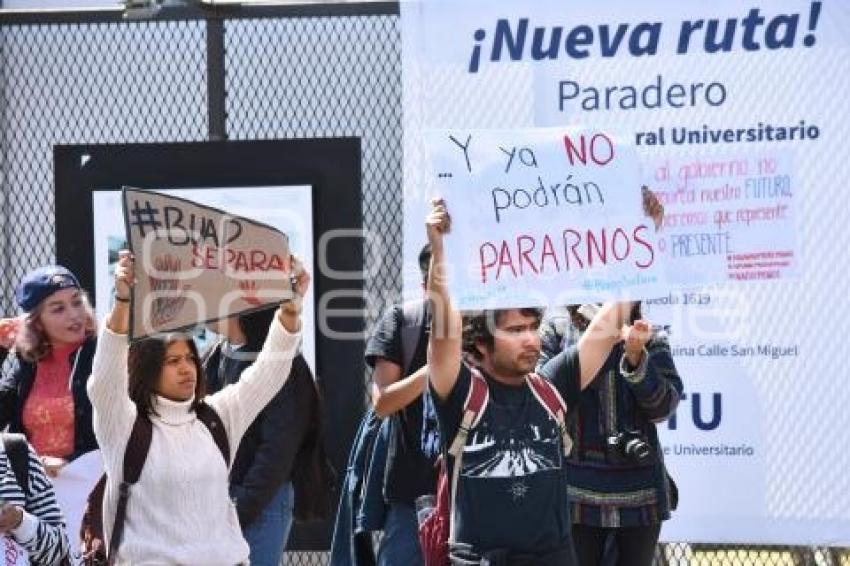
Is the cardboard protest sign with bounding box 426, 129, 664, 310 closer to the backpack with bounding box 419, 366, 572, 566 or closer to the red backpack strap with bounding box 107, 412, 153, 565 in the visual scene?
the backpack with bounding box 419, 366, 572, 566

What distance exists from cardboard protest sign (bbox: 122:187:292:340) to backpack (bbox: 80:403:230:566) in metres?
0.32

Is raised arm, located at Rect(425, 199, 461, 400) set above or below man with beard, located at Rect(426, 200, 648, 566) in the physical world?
above

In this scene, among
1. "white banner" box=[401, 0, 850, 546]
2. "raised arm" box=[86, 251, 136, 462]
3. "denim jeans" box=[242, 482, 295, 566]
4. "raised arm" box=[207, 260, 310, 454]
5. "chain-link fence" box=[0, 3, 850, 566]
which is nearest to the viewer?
"raised arm" box=[86, 251, 136, 462]

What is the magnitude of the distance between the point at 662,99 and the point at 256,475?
2.49 meters

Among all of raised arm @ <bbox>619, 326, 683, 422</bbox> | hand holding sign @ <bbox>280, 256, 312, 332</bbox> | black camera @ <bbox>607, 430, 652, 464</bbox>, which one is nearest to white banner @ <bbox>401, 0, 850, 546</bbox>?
raised arm @ <bbox>619, 326, 683, 422</bbox>

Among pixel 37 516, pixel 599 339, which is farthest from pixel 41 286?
pixel 599 339

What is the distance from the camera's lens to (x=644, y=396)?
686 centimetres

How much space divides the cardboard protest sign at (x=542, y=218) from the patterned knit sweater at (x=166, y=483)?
0.93 metres

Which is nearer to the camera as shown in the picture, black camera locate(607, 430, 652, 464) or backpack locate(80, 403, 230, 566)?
backpack locate(80, 403, 230, 566)

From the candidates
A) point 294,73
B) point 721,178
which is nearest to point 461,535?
point 721,178

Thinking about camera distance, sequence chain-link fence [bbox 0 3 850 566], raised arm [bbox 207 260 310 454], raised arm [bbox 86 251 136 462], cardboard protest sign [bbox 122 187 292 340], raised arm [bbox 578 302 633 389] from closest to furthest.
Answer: raised arm [bbox 86 251 136 462]
cardboard protest sign [bbox 122 187 292 340]
raised arm [bbox 207 260 310 454]
raised arm [bbox 578 302 633 389]
chain-link fence [bbox 0 3 850 566]

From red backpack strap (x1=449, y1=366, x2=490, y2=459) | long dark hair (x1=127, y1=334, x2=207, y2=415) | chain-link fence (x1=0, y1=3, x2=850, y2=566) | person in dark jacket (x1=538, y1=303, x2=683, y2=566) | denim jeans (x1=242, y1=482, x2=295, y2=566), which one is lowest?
denim jeans (x1=242, y1=482, x2=295, y2=566)

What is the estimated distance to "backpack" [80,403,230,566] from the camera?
5730mm

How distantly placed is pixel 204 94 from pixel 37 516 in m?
3.91
